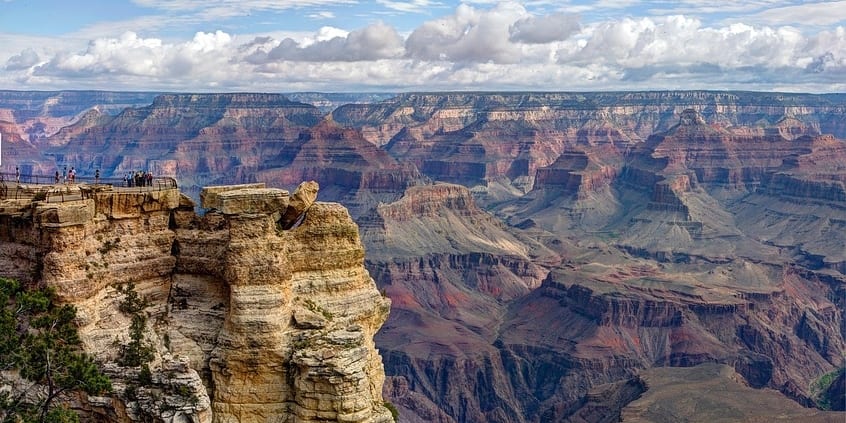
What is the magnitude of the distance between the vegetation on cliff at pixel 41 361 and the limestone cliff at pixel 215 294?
61 cm

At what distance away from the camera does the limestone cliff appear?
29.6m

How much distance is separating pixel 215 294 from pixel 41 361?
618 centimetres

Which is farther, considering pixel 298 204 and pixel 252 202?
pixel 298 204

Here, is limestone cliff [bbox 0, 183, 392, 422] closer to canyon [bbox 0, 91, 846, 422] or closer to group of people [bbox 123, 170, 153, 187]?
canyon [bbox 0, 91, 846, 422]

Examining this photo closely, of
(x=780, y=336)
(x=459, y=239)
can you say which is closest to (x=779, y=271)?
(x=780, y=336)

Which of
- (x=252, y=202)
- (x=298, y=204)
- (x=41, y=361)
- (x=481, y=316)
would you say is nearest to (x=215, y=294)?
(x=252, y=202)

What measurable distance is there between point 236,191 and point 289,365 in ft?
23.5

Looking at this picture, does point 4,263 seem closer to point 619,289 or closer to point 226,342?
point 226,342

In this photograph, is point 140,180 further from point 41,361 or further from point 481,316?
point 481,316

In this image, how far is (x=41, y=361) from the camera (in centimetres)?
2942

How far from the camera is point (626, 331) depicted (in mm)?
→ 142500

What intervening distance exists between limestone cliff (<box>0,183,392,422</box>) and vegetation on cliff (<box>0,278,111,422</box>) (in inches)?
24.0

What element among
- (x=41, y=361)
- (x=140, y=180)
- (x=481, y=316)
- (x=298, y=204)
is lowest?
(x=481, y=316)

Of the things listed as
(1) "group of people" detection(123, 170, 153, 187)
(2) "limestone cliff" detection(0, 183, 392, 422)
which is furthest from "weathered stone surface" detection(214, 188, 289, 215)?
(1) "group of people" detection(123, 170, 153, 187)
